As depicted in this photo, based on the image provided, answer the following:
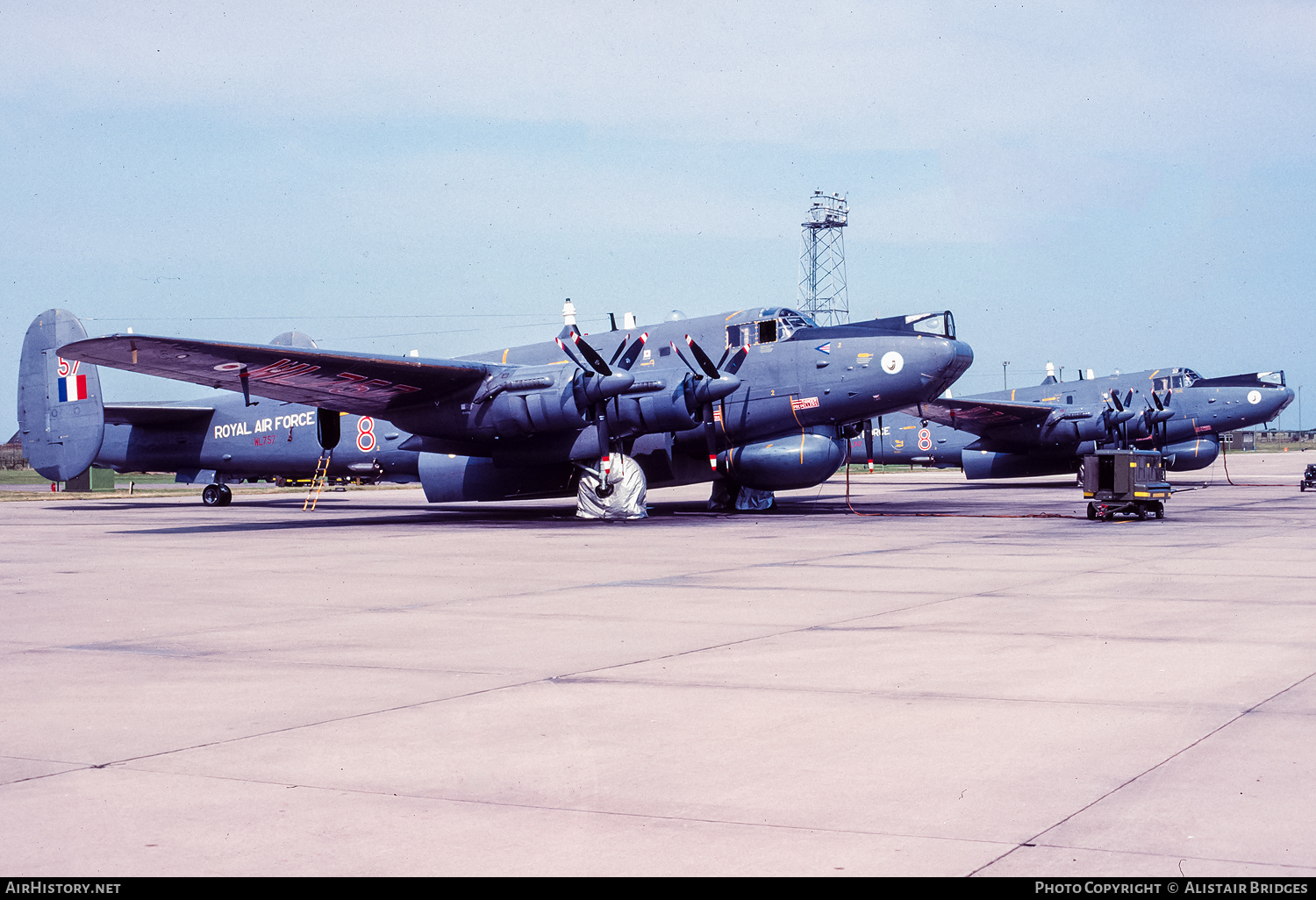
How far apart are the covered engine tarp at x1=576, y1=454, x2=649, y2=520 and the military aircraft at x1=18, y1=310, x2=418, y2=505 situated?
274 inches

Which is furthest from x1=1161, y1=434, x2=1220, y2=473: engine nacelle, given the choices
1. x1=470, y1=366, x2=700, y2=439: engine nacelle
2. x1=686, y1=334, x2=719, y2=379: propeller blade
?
x1=470, y1=366, x2=700, y2=439: engine nacelle

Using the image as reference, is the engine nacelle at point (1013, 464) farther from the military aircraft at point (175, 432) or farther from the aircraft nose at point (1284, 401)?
the military aircraft at point (175, 432)

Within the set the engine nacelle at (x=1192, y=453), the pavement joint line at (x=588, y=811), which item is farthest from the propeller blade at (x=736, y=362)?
the engine nacelle at (x=1192, y=453)

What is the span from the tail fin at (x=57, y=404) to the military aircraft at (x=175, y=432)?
3 cm

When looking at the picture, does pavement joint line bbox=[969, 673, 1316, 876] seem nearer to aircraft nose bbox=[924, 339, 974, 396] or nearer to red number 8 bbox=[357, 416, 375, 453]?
aircraft nose bbox=[924, 339, 974, 396]

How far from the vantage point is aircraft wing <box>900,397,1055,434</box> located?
131 ft

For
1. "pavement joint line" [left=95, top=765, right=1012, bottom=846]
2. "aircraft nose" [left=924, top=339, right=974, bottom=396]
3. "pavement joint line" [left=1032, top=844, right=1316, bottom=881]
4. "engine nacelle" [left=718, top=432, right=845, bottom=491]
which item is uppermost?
"aircraft nose" [left=924, top=339, right=974, bottom=396]

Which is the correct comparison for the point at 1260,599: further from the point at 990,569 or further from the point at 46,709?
the point at 46,709

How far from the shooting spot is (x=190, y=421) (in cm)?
3294

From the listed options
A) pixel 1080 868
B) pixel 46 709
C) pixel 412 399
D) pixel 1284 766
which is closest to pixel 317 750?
pixel 46 709

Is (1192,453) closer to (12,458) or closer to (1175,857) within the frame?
(1175,857)

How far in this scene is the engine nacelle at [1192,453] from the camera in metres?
43.3

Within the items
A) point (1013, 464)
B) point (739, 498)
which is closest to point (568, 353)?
point (739, 498)

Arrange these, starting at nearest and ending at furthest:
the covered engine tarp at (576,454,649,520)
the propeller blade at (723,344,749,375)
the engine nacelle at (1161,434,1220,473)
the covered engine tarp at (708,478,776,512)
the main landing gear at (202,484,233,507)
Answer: the covered engine tarp at (576,454,649,520)
the propeller blade at (723,344,749,375)
the covered engine tarp at (708,478,776,512)
the main landing gear at (202,484,233,507)
the engine nacelle at (1161,434,1220,473)
